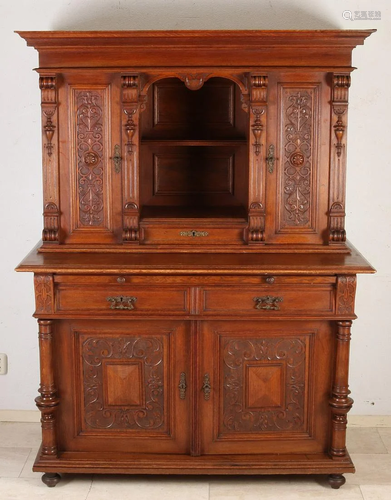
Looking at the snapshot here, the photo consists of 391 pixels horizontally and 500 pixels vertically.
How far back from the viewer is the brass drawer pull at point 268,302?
3.64m

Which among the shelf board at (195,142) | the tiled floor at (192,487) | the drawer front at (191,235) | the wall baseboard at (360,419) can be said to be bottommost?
the tiled floor at (192,487)

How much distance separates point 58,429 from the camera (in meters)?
3.82

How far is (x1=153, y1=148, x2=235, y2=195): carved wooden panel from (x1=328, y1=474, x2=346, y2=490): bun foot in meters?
1.42

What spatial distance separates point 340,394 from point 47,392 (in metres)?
1.28

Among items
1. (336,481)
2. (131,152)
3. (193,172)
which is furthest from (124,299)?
(336,481)

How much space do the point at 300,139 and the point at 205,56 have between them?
1.81 ft

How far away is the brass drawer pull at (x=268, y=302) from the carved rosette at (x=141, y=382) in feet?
1.53

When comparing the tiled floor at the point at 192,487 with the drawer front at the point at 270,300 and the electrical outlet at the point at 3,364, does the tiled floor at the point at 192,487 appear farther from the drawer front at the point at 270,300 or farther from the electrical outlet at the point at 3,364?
the drawer front at the point at 270,300

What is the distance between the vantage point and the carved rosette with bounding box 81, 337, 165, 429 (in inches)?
147

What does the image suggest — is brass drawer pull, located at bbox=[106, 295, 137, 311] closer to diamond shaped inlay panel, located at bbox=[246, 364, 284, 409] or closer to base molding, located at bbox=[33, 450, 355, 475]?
diamond shaped inlay panel, located at bbox=[246, 364, 284, 409]

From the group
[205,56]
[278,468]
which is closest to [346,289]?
[278,468]

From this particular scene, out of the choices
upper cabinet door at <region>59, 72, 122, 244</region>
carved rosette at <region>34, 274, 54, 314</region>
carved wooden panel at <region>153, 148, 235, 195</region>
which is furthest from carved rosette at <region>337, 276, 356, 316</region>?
carved rosette at <region>34, 274, 54, 314</region>

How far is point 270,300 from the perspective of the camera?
3.63 metres

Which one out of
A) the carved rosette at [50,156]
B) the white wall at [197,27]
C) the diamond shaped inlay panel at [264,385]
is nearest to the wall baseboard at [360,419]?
the white wall at [197,27]
